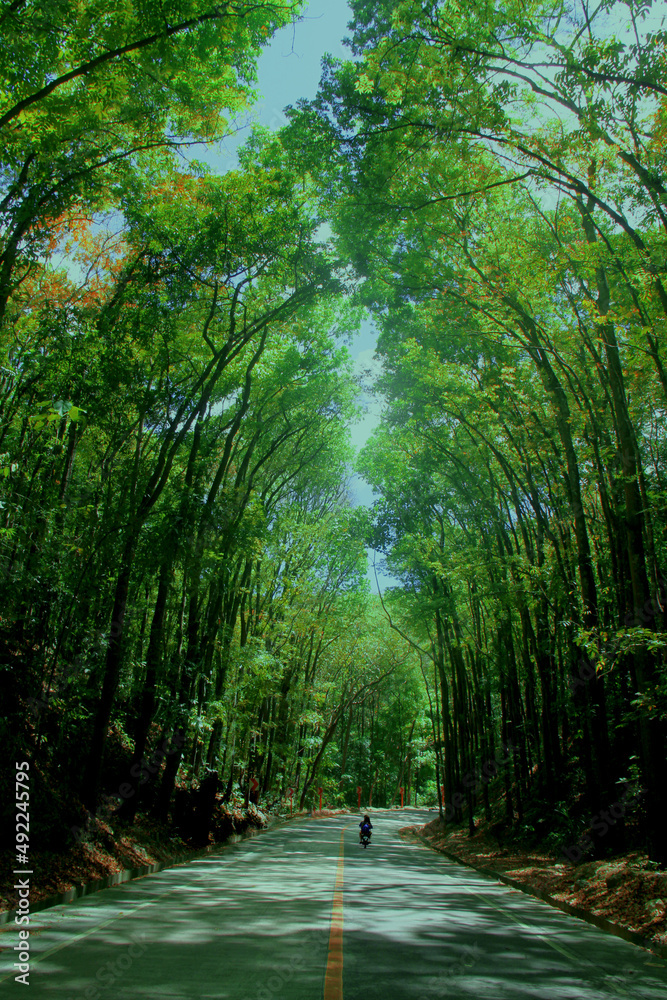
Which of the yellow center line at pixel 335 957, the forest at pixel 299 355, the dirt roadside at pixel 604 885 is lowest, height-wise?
the dirt roadside at pixel 604 885

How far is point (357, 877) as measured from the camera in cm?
1018

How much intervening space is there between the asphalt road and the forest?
6.43 feet

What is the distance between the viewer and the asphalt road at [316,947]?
410 centimetres

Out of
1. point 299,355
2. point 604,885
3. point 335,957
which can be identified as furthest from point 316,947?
point 299,355

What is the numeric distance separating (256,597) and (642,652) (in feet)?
44.8

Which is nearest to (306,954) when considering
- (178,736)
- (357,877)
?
(357,877)

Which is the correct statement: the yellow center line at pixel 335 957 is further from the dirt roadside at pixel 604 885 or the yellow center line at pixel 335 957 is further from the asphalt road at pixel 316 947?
the dirt roadside at pixel 604 885

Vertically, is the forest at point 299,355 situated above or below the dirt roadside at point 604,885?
above

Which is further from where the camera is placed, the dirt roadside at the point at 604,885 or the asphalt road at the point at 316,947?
the dirt roadside at the point at 604,885

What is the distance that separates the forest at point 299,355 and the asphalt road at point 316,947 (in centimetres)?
196

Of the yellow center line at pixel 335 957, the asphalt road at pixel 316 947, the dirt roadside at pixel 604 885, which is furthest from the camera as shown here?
the dirt roadside at pixel 604 885

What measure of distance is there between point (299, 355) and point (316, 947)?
12.2m

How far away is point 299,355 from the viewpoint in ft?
49.6

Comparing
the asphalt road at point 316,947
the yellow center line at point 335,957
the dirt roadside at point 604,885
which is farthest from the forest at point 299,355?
the yellow center line at point 335,957
